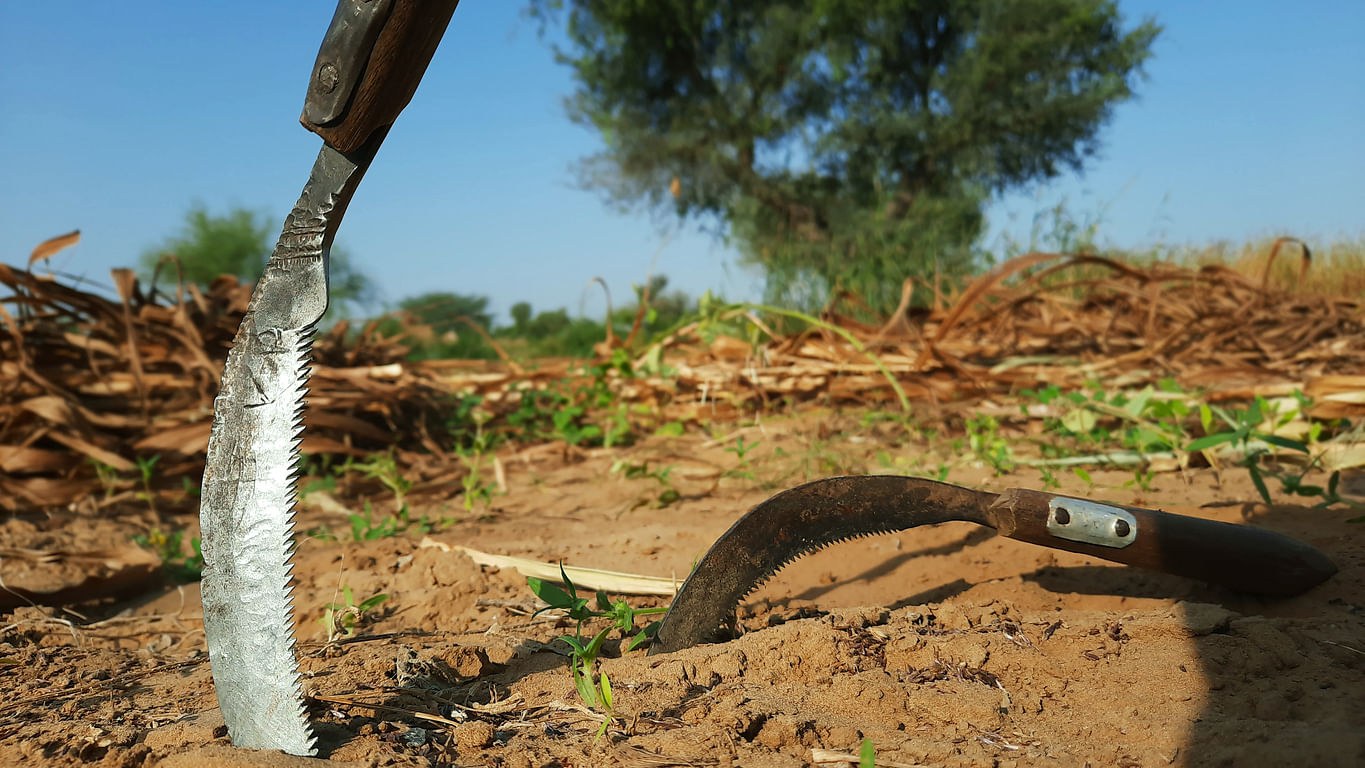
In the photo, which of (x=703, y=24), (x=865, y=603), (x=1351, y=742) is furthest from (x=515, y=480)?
(x=703, y=24)

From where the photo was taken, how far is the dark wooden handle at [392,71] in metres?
1.07

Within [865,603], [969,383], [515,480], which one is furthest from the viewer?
[969,383]

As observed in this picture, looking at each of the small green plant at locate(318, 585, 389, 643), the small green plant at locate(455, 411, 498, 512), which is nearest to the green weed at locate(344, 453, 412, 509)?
the small green plant at locate(455, 411, 498, 512)

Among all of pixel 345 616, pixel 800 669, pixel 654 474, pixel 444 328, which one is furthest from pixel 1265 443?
pixel 444 328

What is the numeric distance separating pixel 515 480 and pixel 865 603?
2305 mm

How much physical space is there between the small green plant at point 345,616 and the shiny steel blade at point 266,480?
1.85 feet

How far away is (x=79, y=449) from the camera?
3.65m

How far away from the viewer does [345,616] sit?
1.90m

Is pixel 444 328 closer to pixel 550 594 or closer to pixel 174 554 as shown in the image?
pixel 174 554

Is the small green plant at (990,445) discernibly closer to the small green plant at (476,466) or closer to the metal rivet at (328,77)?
the small green plant at (476,466)

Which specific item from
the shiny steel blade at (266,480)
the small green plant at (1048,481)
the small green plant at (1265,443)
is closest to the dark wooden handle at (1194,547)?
the small green plant at (1265,443)

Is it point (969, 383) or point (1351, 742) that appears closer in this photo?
point (1351, 742)

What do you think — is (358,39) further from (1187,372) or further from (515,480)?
(1187,372)

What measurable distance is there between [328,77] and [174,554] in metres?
2.38
